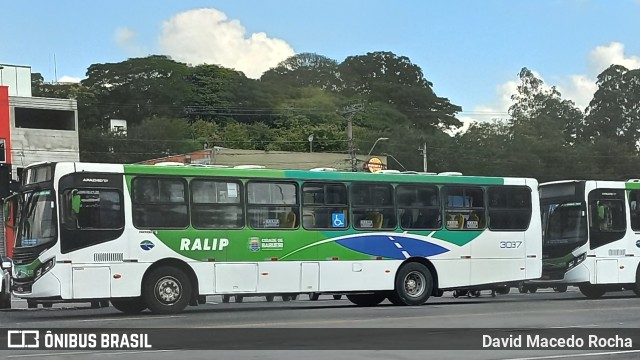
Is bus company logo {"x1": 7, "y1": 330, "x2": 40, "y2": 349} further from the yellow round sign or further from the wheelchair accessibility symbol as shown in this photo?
the yellow round sign

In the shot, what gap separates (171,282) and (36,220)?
2.87 meters

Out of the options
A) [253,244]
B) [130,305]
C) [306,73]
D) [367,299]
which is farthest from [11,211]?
[306,73]

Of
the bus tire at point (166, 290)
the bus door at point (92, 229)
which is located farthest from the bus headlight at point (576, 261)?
the bus door at point (92, 229)

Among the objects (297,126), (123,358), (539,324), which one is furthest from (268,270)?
(297,126)

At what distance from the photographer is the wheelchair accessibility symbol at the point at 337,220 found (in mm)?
19484

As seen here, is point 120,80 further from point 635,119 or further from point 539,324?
point 539,324

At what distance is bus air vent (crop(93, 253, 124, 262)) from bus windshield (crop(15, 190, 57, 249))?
86 cm

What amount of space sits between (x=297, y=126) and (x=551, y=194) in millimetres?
65576

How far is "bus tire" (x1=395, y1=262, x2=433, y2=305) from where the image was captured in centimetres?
2003

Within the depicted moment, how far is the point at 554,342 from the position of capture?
12.2m

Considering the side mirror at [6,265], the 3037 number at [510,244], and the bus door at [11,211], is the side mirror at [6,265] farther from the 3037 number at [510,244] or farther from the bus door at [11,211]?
the 3037 number at [510,244]

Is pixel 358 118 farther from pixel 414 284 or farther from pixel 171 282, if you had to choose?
pixel 171 282

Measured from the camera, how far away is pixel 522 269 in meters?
21.6

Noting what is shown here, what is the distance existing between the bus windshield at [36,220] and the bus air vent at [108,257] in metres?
0.86
